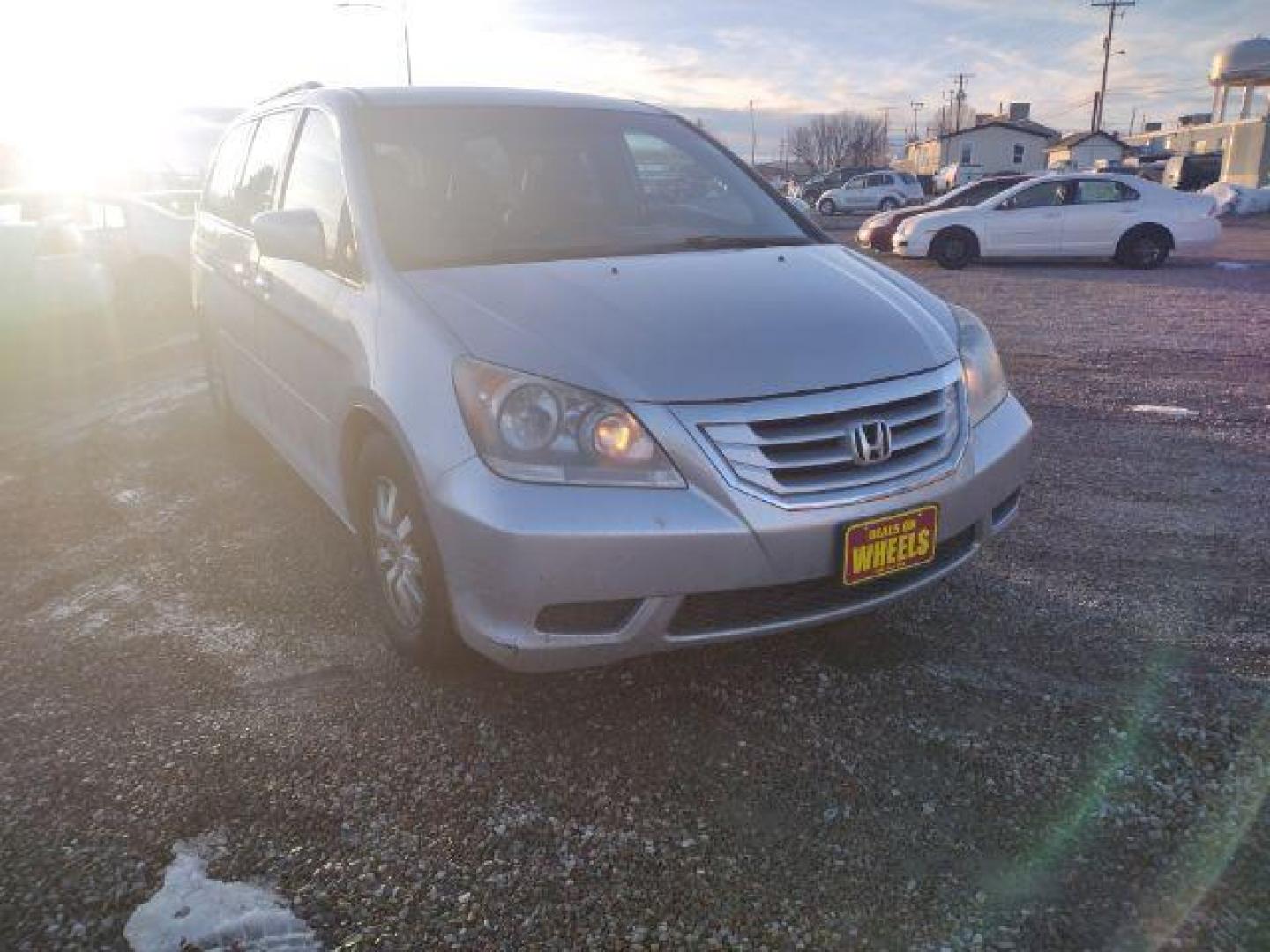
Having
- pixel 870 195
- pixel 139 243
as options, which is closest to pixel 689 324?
pixel 139 243

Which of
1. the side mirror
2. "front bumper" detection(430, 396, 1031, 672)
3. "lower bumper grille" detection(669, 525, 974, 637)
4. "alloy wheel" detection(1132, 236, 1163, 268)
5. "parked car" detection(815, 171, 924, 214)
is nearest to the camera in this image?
"front bumper" detection(430, 396, 1031, 672)

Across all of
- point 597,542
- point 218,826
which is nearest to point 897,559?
point 597,542

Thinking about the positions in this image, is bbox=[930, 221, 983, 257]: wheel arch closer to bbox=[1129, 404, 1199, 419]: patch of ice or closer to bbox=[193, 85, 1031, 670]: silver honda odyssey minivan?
bbox=[1129, 404, 1199, 419]: patch of ice

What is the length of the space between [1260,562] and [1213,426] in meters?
2.26

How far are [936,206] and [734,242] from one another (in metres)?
14.4

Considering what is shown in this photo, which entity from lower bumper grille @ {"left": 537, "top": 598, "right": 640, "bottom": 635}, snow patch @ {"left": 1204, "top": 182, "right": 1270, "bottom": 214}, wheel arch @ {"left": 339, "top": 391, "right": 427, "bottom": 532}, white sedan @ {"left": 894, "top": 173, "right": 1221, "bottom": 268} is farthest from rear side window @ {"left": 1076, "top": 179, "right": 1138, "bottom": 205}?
snow patch @ {"left": 1204, "top": 182, "right": 1270, "bottom": 214}

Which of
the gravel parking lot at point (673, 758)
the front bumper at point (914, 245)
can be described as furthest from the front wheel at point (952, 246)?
the gravel parking lot at point (673, 758)

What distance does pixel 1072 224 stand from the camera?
1498 cm

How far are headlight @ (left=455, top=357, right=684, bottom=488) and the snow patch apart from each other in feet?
101

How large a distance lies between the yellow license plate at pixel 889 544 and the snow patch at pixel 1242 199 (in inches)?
1196

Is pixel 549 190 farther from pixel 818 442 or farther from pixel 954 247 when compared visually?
pixel 954 247

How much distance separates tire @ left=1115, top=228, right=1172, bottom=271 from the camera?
47.8ft

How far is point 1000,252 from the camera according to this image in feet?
50.5

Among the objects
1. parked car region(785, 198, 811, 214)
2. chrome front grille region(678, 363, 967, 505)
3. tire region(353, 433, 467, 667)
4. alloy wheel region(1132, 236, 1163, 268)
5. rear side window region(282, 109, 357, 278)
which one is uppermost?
rear side window region(282, 109, 357, 278)
